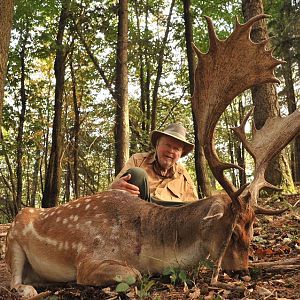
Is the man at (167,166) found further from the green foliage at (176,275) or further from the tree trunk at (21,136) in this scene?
→ the tree trunk at (21,136)

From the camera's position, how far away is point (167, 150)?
5.83 m

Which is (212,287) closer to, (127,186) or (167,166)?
(127,186)

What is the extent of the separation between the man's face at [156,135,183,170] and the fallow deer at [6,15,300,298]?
134cm

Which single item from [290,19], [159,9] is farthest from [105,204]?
[159,9]

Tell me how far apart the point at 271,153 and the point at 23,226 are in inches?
101

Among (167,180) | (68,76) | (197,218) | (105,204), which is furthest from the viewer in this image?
(68,76)

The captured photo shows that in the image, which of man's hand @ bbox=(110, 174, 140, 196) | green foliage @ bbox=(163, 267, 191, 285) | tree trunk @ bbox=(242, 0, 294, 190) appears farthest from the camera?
tree trunk @ bbox=(242, 0, 294, 190)

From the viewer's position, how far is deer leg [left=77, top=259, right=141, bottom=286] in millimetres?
3719

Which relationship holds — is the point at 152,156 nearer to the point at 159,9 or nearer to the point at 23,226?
the point at 23,226

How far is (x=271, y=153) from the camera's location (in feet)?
13.8

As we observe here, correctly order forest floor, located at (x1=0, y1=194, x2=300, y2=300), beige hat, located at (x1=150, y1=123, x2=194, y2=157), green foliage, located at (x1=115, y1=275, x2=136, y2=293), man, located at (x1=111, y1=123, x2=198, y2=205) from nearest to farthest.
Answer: forest floor, located at (x1=0, y1=194, x2=300, y2=300)
green foliage, located at (x1=115, y1=275, x2=136, y2=293)
beige hat, located at (x1=150, y1=123, x2=194, y2=157)
man, located at (x1=111, y1=123, x2=198, y2=205)

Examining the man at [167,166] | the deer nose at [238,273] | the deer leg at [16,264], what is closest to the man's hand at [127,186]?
the man at [167,166]

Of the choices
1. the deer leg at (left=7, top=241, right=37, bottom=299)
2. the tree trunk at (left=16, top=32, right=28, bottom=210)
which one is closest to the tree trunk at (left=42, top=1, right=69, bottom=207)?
→ the tree trunk at (left=16, top=32, right=28, bottom=210)

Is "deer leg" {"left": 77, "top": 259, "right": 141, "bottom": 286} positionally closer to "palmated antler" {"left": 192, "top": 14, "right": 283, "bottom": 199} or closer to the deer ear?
the deer ear
